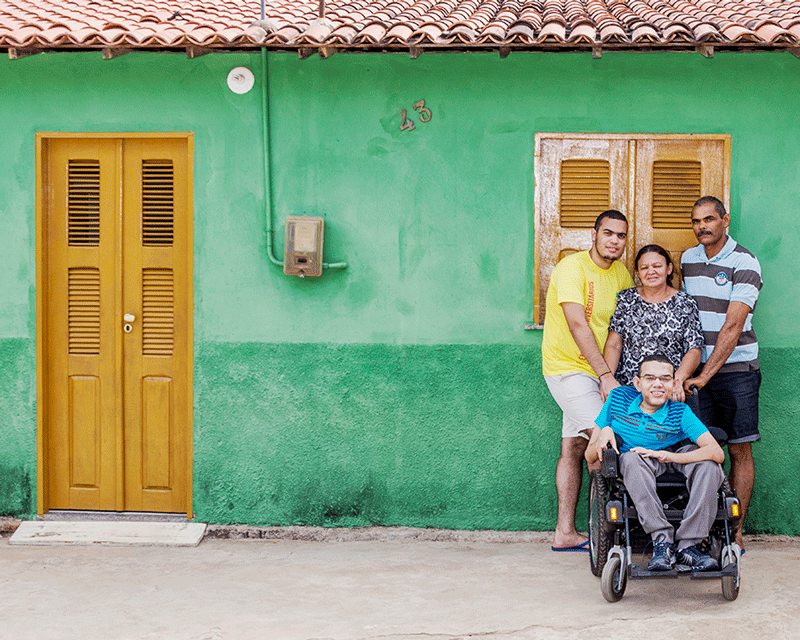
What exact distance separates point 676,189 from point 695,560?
2487 mm

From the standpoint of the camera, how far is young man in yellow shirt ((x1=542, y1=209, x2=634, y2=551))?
496 centimetres

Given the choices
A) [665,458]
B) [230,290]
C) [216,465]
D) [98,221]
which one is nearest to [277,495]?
[216,465]

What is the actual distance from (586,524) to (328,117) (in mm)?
3220

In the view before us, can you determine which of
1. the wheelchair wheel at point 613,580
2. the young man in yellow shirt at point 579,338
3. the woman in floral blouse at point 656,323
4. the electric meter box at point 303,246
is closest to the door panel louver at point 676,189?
the young man in yellow shirt at point 579,338

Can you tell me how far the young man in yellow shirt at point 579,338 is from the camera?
4.96 m

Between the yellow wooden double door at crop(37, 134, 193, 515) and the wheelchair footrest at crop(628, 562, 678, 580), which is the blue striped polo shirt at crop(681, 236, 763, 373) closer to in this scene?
the wheelchair footrest at crop(628, 562, 678, 580)

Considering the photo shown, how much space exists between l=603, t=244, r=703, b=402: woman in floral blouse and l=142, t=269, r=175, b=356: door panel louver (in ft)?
9.74

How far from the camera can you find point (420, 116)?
18.1ft

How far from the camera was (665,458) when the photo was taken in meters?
4.36

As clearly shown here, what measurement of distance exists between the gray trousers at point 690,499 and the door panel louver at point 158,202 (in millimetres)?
3386

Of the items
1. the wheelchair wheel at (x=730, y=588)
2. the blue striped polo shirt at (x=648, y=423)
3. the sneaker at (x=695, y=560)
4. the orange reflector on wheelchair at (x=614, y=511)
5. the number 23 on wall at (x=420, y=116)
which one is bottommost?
the wheelchair wheel at (x=730, y=588)

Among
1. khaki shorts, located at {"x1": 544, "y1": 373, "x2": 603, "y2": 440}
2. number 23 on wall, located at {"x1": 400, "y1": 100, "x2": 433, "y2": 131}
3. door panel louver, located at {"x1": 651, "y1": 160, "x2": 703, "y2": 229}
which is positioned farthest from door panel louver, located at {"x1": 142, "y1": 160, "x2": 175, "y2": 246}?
door panel louver, located at {"x1": 651, "y1": 160, "x2": 703, "y2": 229}

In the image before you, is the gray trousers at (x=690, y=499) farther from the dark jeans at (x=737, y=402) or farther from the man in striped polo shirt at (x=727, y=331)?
the dark jeans at (x=737, y=402)

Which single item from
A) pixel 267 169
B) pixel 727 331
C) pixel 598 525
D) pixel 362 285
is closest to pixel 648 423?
pixel 598 525
